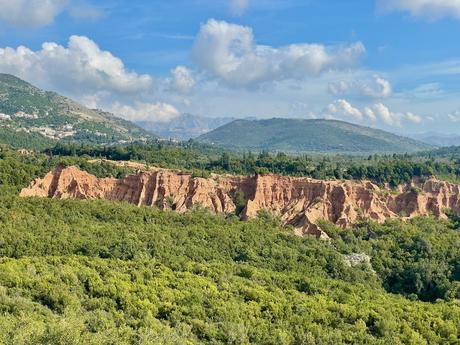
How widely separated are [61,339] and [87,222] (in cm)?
4537

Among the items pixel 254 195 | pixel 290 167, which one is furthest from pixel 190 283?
pixel 290 167

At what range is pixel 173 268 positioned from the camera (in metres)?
58.0

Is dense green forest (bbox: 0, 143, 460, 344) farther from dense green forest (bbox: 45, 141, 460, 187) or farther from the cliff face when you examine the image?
dense green forest (bbox: 45, 141, 460, 187)

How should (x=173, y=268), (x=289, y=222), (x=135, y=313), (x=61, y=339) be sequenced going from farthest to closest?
(x=289, y=222), (x=173, y=268), (x=135, y=313), (x=61, y=339)

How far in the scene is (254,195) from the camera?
9562 centimetres

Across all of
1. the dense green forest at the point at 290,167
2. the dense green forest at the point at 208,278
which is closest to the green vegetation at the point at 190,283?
the dense green forest at the point at 208,278

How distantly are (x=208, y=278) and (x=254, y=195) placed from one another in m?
43.3

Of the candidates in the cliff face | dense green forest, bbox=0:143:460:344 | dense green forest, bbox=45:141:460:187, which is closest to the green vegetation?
dense green forest, bbox=0:143:460:344

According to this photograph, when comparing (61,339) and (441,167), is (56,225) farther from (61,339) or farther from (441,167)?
(441,167)

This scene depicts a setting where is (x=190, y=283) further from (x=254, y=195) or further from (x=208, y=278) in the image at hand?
(x=254, y=195)

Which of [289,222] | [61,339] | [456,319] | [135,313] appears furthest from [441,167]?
[61,339]

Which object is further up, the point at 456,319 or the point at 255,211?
the point at 255,211

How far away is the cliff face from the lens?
91.9 m

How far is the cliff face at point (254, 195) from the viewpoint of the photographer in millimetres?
91938
